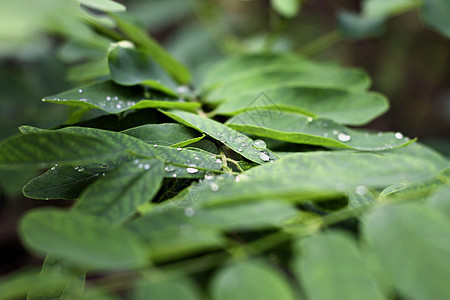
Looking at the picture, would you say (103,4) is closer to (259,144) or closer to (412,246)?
(259,144)

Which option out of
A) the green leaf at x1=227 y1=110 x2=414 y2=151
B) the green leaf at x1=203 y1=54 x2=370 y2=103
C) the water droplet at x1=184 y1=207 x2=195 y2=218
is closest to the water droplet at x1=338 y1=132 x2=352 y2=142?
the green leaf at x1=227 y1=110 x2=414 y2=151

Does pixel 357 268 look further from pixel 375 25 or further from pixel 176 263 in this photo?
pixel 375 25

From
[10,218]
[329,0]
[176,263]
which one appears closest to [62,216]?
[176,263]

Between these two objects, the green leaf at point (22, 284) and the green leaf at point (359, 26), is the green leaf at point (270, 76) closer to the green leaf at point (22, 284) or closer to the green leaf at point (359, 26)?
the green leaf at point (359, 26)

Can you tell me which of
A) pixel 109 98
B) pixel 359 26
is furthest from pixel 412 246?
pixel 359 26

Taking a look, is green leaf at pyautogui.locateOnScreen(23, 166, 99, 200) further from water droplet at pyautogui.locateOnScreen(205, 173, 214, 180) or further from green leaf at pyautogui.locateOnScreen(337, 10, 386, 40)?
green leaf at pyautogui.locateOnScreen(337, 10, 386, 40)
